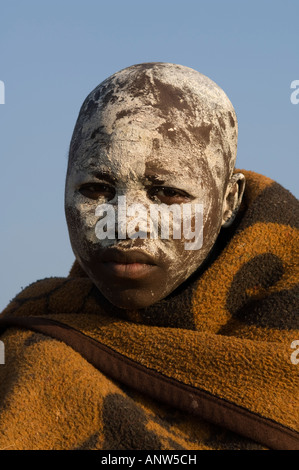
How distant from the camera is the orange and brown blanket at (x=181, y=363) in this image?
7.35ft

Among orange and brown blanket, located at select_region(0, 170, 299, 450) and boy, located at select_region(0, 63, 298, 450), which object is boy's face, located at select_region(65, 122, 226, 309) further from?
orange and brown blanket, located at select_region(0, 170, 299, 450)

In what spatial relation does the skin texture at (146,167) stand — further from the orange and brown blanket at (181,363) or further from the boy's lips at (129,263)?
the orange and brown blanket at (181,363)

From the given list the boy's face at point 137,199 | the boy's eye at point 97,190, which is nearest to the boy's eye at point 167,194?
the boy's face at point 137,199

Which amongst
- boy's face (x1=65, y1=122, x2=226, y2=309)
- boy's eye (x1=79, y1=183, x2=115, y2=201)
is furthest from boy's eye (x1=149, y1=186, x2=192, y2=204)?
boy's eye (x1=79, y1=183, x2=115, y2=201)

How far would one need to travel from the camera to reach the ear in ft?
9.02

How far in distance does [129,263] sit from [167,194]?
0.25m

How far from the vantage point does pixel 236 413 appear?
7.39 ft

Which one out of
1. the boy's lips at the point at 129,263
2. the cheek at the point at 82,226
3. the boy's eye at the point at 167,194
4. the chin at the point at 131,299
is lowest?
the chin at the point at 131,299

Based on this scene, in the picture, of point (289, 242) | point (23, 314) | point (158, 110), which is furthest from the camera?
point (23, 314)

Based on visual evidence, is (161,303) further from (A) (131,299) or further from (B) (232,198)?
(B) (232,198)

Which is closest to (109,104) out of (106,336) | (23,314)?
(106,336)
